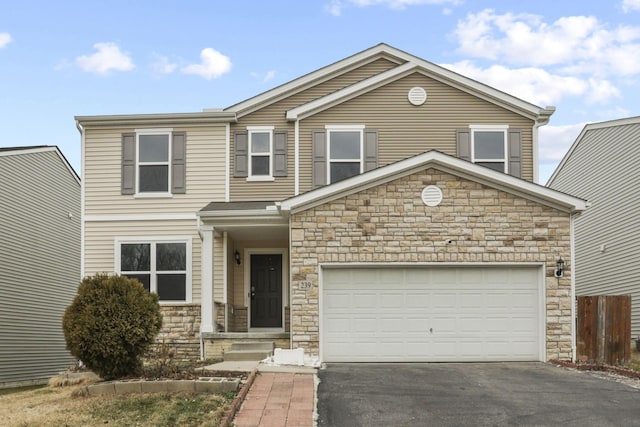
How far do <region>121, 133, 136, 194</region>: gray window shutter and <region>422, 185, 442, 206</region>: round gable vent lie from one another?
23.7ft

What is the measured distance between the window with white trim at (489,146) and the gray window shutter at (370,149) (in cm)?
232

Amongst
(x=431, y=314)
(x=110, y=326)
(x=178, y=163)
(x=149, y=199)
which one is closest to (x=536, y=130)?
(x=431, y=314)

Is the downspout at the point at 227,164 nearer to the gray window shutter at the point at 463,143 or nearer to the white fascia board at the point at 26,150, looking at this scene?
the gray window shutter at the point at 463,143

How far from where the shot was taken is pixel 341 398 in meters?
11.1

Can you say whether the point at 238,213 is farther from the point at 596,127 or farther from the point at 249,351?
the point at 596,127

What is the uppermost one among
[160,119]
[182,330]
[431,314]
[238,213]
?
[160,119]

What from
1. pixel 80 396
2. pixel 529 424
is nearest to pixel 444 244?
pixel 529 424

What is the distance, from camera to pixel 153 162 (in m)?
18.5

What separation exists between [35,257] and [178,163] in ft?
27.0

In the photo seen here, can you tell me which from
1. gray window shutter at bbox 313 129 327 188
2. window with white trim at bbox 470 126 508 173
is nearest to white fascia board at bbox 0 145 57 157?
gray window shutter at bbox 313 129 327 188

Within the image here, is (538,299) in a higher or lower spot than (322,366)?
higher

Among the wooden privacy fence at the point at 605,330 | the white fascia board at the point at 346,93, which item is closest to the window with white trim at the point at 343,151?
the white fascia board at the point at 346,93

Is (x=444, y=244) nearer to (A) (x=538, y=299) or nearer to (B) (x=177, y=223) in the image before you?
(A) (x=538, y=299)

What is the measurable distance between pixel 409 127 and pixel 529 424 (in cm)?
1008
